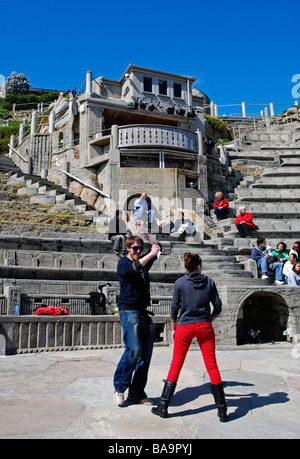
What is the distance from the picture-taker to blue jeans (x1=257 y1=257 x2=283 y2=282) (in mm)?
10945

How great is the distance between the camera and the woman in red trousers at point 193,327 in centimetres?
387

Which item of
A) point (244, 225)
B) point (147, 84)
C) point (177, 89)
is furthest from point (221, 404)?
point (177, 89)

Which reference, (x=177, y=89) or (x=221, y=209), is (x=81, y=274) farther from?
(x=177, y=89)

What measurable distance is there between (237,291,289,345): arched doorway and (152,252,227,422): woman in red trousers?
15.1 ft

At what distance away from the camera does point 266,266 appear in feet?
37.4

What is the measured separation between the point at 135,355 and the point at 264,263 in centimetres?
800

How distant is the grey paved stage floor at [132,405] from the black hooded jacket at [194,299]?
887 millimetres

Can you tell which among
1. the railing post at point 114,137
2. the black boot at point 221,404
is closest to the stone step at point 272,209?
the railing post at point 114,137

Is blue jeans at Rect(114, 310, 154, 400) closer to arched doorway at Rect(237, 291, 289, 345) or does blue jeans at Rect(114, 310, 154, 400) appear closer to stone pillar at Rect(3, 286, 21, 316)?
stone pillar at Rect(3, 286, 21, 316)

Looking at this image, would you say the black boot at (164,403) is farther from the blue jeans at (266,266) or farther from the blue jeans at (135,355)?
the blue jeans at (266,266)

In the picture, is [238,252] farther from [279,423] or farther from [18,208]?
[279,423]

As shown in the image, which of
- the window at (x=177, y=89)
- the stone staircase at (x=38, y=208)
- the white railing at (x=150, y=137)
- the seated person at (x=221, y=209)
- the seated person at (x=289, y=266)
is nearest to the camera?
the seated person at (x=289, y=266)

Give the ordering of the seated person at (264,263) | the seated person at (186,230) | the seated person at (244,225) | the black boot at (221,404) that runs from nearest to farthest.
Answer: the black boot at (221,404) → the seated person at (264,263) → the seated person at (186,230) → the seated person at (244,225)
